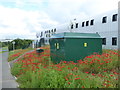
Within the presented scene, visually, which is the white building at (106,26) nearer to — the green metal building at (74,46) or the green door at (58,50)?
the green metal building at (74,46)

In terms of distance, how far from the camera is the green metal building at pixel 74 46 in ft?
29.0

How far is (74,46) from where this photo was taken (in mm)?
9070

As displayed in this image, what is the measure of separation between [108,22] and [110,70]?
1032 centimetres

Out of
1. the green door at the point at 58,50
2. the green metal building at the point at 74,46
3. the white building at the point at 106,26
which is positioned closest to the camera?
the green metal building at the point at 74,46

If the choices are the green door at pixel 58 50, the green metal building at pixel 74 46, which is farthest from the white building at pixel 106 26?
the green door at pixel 58 50

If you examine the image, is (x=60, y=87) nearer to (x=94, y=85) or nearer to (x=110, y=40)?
(x=94, y=85)

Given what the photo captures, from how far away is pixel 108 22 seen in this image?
1537 cm

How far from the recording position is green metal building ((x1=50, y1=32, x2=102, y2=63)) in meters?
8.84

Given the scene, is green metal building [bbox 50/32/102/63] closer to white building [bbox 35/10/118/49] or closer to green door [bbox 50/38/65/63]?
green door [bbox 50/38/65/63]

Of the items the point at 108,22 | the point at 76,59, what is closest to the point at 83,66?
the point at 76,59

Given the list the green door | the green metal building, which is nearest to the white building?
the green metal building

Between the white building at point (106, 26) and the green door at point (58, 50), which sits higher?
the white building at point (106, 26)

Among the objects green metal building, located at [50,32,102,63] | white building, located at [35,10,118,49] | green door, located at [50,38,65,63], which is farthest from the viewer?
white building, located at [35,10,118,49]

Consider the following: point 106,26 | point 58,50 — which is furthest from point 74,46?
point 106,26
